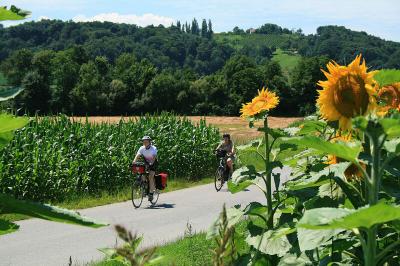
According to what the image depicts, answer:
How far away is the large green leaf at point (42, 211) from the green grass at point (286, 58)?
136 metres

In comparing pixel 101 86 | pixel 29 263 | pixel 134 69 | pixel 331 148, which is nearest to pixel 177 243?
pixel 29 263

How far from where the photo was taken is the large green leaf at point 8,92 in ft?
3.24

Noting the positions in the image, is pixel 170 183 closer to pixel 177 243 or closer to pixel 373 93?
pixel 177 243

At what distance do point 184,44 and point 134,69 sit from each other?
7985 cm

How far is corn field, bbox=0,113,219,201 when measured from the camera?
14.9m

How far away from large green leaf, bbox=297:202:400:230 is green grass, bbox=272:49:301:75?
444ft

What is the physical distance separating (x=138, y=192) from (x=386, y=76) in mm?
13401

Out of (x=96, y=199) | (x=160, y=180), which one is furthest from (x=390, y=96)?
(x=96, y=199)

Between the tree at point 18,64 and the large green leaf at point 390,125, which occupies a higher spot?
the tree at point 18,64

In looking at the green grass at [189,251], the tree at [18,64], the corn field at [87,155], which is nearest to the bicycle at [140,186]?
the corn field at [87,155]

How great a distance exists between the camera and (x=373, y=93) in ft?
6.62

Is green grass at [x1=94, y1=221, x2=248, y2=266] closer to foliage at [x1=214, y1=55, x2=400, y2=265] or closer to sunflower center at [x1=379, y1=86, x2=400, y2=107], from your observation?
foliage at [x1=214, y1=55, x2=400, y2=265]

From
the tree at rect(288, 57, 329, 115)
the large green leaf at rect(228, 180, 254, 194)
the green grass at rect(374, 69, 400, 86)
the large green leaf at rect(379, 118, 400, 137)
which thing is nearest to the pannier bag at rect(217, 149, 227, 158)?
the large green leaf at rect(228, 180, 254, 194)

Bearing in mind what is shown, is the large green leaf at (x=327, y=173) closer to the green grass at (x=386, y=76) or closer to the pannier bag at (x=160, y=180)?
the green grass at (x=386, y=76)
